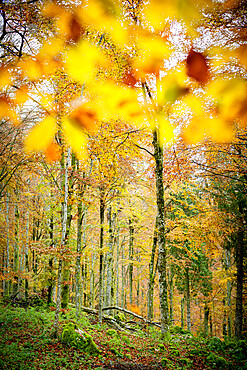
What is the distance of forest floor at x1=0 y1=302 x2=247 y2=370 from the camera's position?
3.72 meters

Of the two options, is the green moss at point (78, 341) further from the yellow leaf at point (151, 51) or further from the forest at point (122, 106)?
the yellow leaf at point (151, 51)

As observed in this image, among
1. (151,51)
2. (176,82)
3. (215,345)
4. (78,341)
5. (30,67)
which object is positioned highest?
(151,51)

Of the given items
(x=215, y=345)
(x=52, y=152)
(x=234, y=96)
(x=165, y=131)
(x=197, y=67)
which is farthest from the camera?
(x=52, y=152)

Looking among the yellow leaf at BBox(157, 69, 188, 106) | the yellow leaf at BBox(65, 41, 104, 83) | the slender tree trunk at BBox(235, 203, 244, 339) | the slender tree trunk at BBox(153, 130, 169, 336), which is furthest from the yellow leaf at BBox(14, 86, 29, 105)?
the slender tree trunk at BBox(235, 203, 244, 339)

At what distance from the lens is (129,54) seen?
4797 millimetres

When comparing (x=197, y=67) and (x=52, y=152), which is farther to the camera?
(x=52, y=152)

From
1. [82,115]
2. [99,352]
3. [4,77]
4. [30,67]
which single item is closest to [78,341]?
[99,352]

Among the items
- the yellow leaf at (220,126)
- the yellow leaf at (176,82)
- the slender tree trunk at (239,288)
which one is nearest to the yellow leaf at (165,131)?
the yellow leaf at (176,82)

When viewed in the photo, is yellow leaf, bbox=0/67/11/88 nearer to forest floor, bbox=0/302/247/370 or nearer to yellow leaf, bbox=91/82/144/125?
yellow leaf, bbox=91/82/144/125

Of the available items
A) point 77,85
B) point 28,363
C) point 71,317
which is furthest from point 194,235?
point 77,85

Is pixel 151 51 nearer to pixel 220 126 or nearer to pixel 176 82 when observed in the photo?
pixel 176 82

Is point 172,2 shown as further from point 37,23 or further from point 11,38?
point 11,38

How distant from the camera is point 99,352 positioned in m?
4.54

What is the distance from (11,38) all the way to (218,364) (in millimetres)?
7863
